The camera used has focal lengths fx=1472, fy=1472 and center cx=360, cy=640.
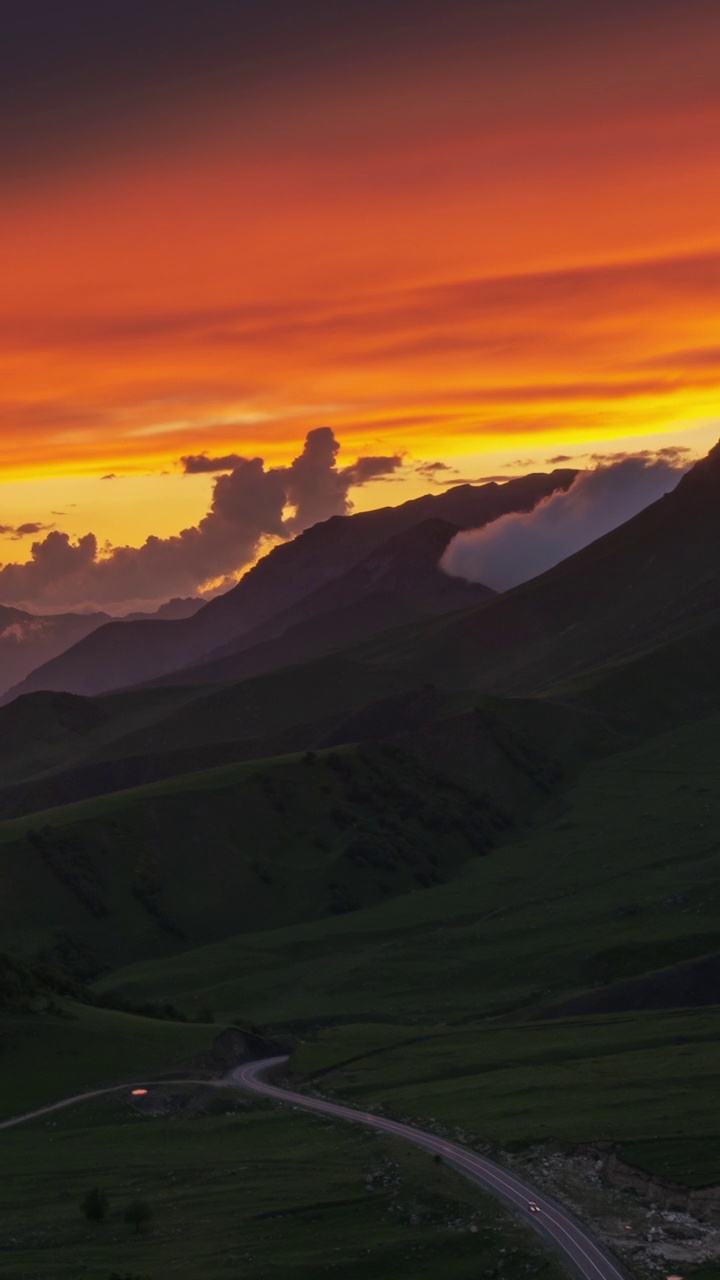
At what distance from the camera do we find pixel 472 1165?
83.2m

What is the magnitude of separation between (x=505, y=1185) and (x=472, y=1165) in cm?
523

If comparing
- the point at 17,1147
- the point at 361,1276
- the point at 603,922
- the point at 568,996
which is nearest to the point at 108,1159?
the point at 17,1147

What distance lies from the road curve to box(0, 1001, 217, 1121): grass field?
10120 mm

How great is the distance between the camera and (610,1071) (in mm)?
107000

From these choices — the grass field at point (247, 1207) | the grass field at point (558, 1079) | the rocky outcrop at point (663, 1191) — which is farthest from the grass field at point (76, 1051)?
the rocky outcrop at point (663, 1191)

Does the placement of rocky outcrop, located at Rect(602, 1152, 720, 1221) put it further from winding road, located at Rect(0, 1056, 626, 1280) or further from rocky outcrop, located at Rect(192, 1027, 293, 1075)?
rocky outcrop, located at Rect(192, 1027, 293, 1075)

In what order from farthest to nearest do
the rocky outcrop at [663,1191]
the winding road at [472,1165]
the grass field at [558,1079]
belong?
the grass field at [558,1079]
the rocky outcrop at [663,1191]
the winding road at [472,1165]

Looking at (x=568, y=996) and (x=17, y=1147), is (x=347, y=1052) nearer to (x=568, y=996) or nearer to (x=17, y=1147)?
(x=568, y=996)

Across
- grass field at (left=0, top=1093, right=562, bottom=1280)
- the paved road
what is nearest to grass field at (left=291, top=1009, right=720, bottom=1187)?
grass field at (left=0, top=1093, right=562, bottom=1280)

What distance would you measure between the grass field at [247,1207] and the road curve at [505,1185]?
1.36 metres

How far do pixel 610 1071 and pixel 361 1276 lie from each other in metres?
46.1

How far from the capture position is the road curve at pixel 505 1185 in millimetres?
64688

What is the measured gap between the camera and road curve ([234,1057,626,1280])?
212 feet

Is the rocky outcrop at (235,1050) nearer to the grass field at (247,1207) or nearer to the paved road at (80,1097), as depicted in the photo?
the paved road at (80,1097)
